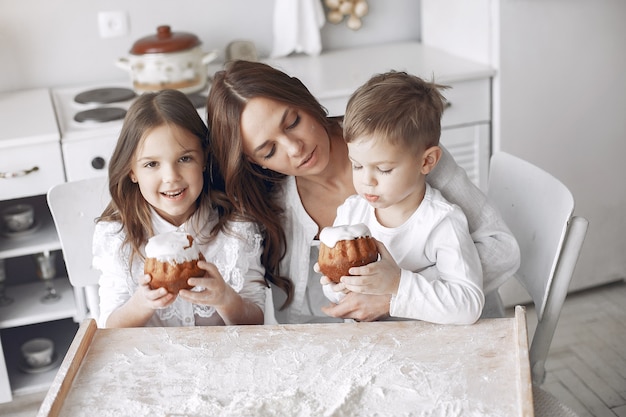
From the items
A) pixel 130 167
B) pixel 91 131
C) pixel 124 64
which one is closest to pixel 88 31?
pixel 124 64

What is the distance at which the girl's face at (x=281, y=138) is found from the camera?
159 centimetres

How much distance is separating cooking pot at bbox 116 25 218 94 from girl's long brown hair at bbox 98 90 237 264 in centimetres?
84

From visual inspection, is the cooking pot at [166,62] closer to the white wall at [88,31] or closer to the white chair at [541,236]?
the white wall at [88,31]

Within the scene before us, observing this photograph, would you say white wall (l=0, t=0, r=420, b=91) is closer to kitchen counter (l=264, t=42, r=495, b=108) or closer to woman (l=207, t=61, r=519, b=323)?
kitchen counter (l=264, t=42, r=495, b=108)

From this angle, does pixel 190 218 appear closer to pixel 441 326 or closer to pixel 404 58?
pixel 441 326

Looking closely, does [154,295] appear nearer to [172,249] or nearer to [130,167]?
[172,249]

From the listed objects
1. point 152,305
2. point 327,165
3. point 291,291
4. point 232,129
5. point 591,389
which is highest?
point 232,129

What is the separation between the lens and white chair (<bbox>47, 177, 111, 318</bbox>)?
5.90ft

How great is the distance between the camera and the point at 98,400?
1243 millimetres

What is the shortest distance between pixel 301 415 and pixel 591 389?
4.94ft

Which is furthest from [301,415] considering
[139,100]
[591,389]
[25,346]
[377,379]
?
[25,346]

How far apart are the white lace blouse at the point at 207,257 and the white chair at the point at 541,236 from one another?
51 cm

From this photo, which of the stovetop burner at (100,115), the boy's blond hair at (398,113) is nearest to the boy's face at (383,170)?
the boy's blond hair at (398,113)

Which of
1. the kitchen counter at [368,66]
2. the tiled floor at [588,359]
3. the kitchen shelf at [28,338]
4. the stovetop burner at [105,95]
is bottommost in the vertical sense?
the tiled floor at [588,359]
